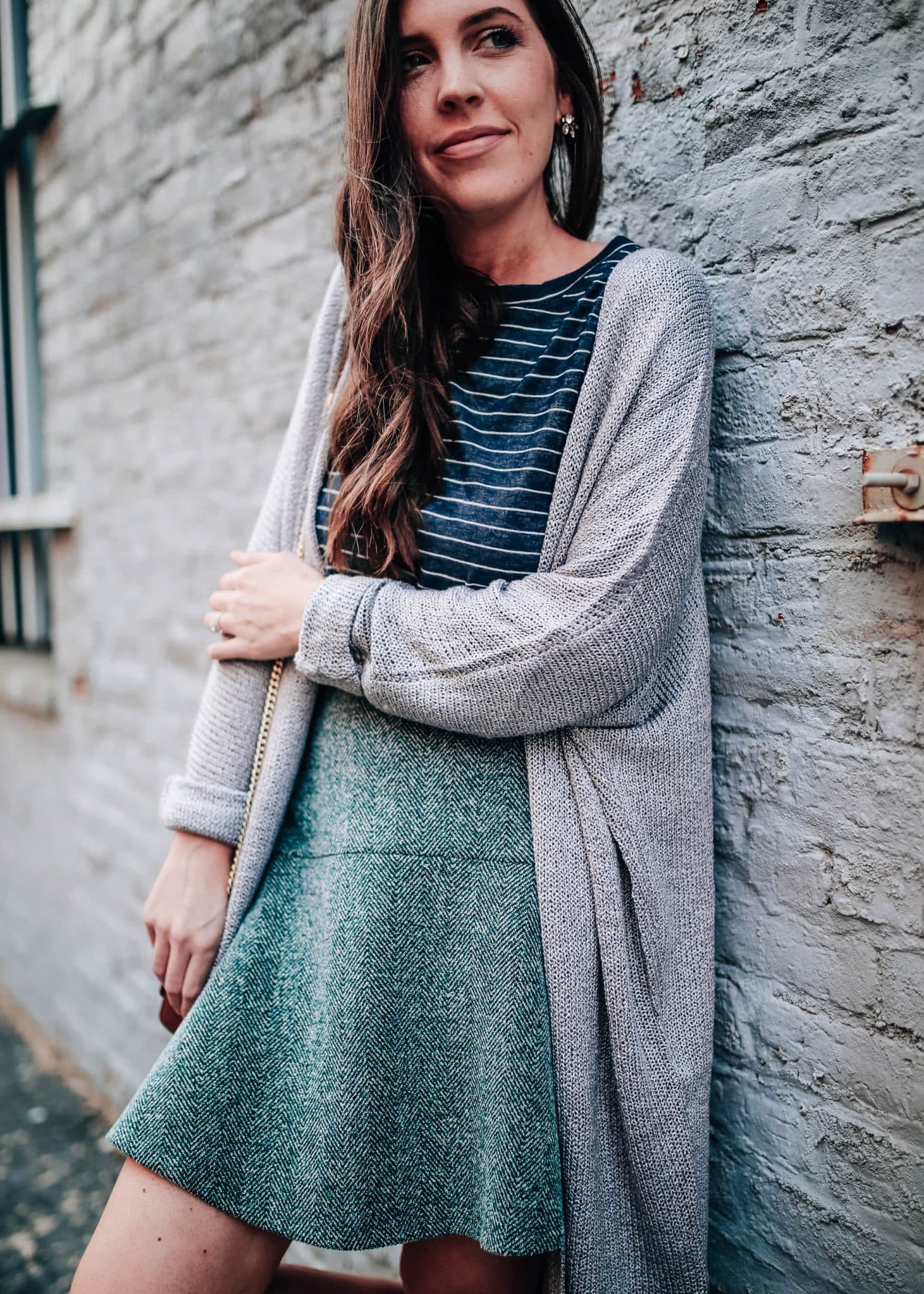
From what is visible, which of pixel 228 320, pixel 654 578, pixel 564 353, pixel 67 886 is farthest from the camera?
pixel 67 886

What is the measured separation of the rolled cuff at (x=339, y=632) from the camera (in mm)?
1348

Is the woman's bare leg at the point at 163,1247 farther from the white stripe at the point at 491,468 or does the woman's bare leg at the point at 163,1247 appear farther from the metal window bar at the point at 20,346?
the metal window bar at the point at 20,346

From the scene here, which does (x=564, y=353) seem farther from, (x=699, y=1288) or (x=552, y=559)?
(x=699, y=1288)

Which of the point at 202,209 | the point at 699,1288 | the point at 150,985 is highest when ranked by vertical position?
the point at 202,209

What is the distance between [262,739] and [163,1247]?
70cm

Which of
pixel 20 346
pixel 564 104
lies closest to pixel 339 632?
pixel 564 104

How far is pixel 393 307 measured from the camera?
1.48 meters

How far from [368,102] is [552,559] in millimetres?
743

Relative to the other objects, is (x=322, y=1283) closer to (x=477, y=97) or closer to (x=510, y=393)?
(x=510, y=393)

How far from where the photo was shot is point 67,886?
13.1 ft

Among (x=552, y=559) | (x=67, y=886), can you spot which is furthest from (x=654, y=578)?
(x=67, y=886)

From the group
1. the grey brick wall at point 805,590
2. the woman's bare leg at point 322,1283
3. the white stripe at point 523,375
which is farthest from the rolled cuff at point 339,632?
the woman's bare leg at point 322,1283

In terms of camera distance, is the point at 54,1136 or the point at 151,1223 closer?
the point at 151,1223

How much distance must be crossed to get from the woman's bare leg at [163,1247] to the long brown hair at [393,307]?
922 millimetres
